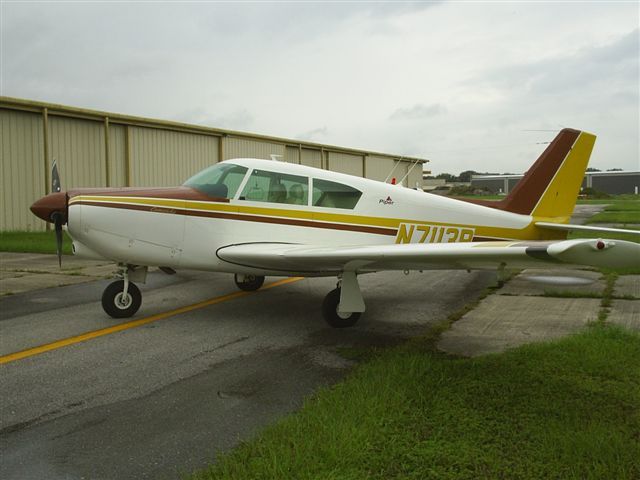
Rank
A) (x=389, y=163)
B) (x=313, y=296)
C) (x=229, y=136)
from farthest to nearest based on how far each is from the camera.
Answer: (x=389, y=163)
(x=229, y=136)
(x=313, y=296)

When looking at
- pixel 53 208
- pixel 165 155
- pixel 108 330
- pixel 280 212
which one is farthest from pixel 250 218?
pixel 165 155

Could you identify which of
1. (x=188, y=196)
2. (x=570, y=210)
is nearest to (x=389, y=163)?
(x=570, y=210)

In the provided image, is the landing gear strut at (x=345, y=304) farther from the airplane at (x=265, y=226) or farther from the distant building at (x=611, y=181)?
the distant building at (x=611, y=181)

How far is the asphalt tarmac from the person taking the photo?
3.21m

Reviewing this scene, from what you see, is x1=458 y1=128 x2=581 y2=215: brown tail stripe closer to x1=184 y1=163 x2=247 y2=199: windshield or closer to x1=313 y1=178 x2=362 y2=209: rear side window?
x1=313 y1=178 x2=362 y2=209: rear side window

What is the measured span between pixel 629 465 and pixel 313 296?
581 centimetres

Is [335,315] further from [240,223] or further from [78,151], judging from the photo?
[78,151]

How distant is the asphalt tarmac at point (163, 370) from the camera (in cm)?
321

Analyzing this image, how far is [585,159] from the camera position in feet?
29.5

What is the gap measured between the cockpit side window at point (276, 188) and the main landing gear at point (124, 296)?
1.69m

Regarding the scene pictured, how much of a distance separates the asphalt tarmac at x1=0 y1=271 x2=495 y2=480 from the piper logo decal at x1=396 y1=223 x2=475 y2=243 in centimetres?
95

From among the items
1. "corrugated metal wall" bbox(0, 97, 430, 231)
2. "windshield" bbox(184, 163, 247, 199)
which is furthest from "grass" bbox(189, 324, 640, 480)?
"corrugated metal wall" bbox(0, 97, 430, 231)

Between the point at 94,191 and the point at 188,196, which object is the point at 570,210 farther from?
the point at 94,191

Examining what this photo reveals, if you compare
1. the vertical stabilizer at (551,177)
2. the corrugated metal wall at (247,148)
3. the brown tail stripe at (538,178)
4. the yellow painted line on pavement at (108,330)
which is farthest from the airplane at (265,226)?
the corrugated metal wall at (247,148)
